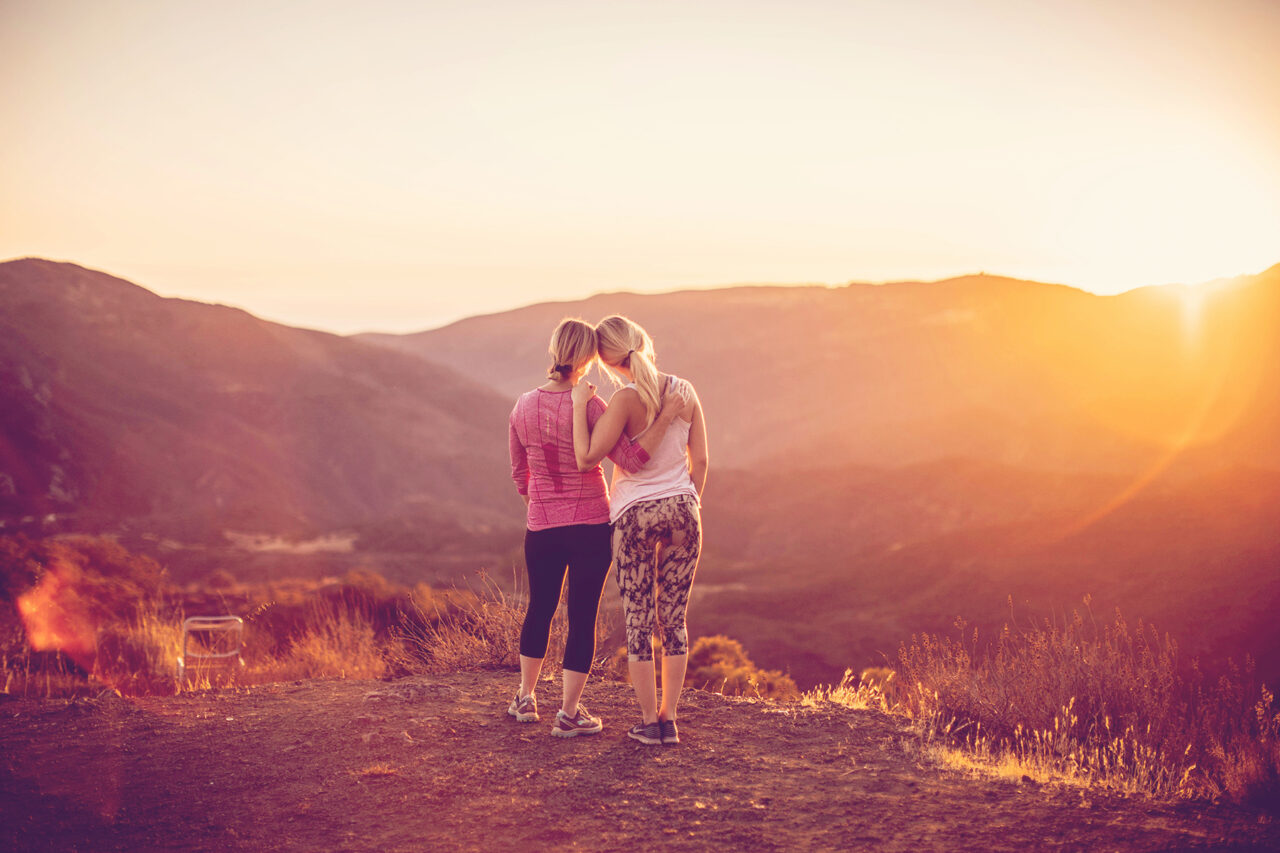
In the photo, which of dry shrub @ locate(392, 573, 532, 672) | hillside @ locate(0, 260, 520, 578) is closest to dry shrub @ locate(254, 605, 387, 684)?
dry shrub @ locate(392, 573, 532, 672)

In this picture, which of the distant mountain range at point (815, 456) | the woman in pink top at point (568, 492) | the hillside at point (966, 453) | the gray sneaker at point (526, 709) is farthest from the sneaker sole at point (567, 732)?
the distant mountain range at point (815, 456)

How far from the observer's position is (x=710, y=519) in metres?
63.7

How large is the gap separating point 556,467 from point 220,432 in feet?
209

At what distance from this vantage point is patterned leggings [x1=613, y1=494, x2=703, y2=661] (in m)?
4.13

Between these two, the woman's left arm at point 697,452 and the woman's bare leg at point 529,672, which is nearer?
the woman's left arm at point 697,452

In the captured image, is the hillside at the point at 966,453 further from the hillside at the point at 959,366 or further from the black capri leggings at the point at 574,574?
the black capri leggings at the point at 574,574

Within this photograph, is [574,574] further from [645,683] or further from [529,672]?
[529,672]

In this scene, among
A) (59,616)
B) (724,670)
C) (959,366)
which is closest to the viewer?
(724,670)

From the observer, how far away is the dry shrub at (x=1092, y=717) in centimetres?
447

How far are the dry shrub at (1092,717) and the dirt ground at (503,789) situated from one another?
18.1 inches

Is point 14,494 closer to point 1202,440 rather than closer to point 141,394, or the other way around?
point 141,394

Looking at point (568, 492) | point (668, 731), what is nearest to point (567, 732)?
point (668, 731)

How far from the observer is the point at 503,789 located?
12.8 ft

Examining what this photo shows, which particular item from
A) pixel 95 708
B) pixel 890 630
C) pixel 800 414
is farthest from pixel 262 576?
pixel 800 414
